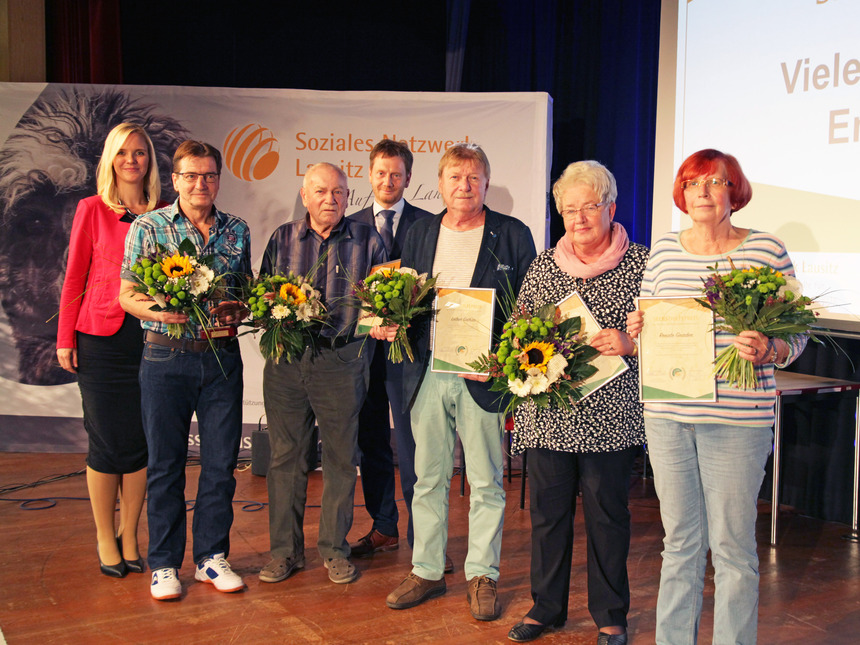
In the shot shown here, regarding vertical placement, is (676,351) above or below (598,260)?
below

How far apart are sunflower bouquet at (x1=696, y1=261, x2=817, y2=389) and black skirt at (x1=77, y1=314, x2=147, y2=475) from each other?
2433 mm

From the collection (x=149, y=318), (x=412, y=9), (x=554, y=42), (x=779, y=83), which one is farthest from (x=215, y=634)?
(x=412, y=9)

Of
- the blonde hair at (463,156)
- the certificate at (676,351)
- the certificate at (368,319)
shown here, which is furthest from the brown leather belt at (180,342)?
the certificate at (676,351)

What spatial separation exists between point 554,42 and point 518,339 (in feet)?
14.4

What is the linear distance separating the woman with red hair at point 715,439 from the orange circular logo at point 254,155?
3.78 m

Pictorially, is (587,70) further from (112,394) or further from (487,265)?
(112,394)

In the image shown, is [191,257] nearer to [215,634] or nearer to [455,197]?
[455,197]

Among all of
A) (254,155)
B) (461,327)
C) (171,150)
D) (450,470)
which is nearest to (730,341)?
(461,327)

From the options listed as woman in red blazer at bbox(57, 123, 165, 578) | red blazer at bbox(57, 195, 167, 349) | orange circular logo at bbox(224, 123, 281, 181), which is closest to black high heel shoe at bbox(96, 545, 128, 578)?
woman in red blazer at bbox(57, 123, 165, 578)

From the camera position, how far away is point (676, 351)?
7.95ft

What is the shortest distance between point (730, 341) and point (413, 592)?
5.43 feet

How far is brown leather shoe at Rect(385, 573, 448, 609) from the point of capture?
123 inches

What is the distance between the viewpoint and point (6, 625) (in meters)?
2.96

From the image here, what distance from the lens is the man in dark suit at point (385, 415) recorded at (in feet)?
11.9
